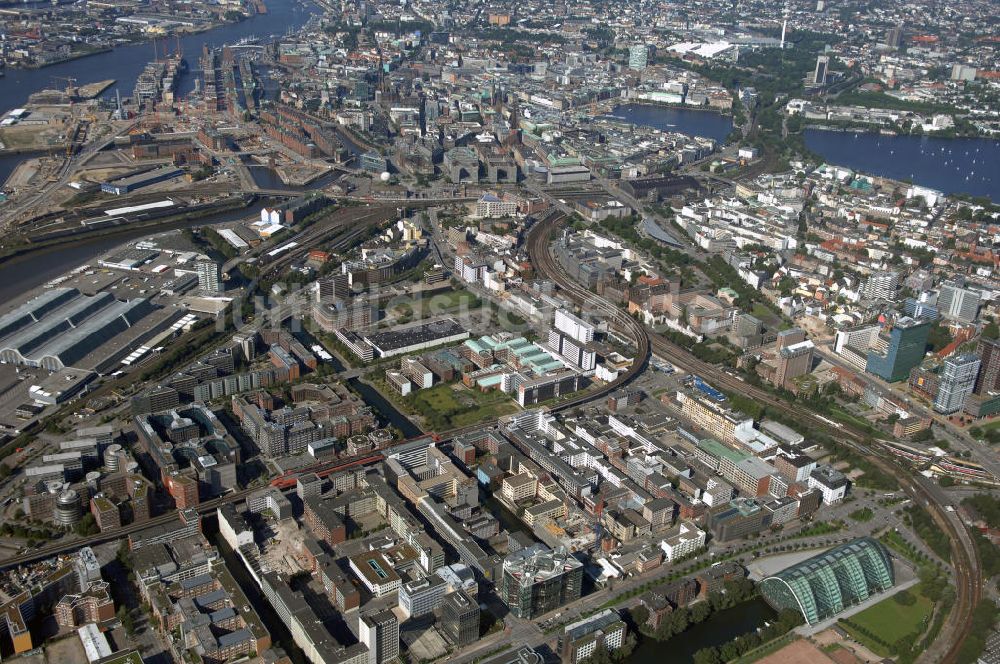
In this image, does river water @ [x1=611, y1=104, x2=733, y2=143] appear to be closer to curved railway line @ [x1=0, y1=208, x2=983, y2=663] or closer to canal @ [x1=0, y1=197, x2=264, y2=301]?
curved railway line @ [x1=0, y1=208, x2=983, y2=663]

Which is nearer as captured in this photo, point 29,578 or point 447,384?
point 29,578

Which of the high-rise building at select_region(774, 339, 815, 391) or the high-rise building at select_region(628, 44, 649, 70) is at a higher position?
the high-rise building at select_region(628, 44, 649, 70)

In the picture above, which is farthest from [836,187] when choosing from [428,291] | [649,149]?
[428,291]

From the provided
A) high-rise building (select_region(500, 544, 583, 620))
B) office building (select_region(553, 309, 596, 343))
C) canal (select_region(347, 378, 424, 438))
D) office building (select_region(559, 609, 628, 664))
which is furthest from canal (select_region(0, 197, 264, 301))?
office building (select_region(559, 609, 628, 664))

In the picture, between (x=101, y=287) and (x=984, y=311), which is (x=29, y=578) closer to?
(x=101, y=287)

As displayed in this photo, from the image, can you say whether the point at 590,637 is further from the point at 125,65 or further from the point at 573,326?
the point at 125,65

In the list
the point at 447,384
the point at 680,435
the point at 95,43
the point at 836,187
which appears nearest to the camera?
the point at 680,435

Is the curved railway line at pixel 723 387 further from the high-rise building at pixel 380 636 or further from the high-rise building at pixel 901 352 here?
the high-rise building at pixel 380 636
